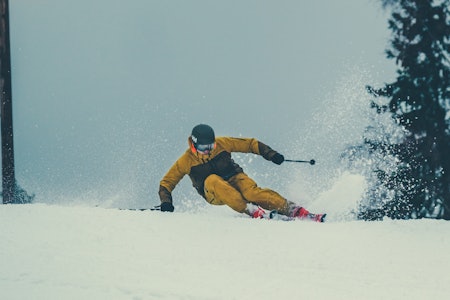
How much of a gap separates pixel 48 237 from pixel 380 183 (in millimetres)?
12479

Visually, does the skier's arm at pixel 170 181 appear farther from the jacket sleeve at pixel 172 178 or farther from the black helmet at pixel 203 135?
the black helmet at pixel 203 135

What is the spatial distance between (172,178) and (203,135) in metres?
0.75

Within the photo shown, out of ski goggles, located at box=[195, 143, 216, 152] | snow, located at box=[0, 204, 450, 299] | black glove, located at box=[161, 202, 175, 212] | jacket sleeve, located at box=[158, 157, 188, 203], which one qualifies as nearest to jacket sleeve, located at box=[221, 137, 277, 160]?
ski goggles, located at box=[195, 143, 216, 152]

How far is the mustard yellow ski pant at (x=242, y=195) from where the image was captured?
679cm

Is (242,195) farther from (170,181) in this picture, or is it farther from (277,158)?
(170,181)

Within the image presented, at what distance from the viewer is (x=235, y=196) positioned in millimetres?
6773

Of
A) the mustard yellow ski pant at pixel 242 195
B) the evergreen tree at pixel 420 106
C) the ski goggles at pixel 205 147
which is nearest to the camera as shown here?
the mustard yellow ski pant at pixel 242 195

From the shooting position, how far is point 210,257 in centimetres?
459

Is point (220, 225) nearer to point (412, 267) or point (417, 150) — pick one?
point (412, 267)

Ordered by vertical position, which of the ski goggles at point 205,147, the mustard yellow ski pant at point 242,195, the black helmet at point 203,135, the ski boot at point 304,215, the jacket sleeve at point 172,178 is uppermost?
the black helmet at point 203,135

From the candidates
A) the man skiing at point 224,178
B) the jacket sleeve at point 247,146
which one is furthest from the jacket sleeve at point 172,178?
the jacket sleeve at point 247,146

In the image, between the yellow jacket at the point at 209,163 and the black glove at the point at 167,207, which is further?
the yellow jacket at the point at 209,163

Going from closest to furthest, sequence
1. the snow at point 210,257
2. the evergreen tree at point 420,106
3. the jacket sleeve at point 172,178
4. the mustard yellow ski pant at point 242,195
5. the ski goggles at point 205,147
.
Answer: the snow at point 210,257 → the mustard yellow ski pant at point 242,195 → the ski goggles at point 205,147 → the jacket sleeve at point 172,178 → the evergreen tree at point 420,106

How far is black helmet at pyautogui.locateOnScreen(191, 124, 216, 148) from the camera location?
688 cm
